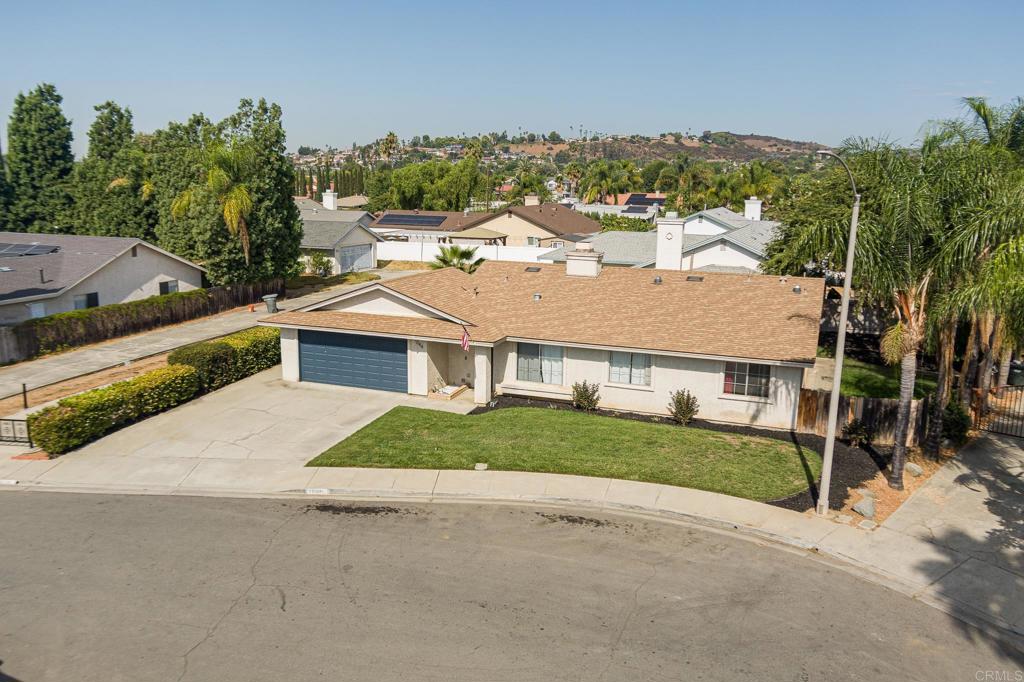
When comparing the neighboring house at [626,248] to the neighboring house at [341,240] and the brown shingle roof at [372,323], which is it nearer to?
the brown shingle roof at [372,323]

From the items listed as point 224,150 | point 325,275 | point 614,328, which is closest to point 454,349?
point 614,328

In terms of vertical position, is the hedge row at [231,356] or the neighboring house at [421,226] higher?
the neighboring house at [421,226]

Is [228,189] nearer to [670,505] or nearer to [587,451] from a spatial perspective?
[587,451]

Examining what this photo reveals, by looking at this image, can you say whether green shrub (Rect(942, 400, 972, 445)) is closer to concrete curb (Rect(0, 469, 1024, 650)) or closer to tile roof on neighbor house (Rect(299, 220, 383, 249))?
concrete curb (Rect(0, 469, 1024, 650))

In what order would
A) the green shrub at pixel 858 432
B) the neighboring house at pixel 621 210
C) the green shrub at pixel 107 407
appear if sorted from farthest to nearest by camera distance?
the neighboring house at pixel 621 210
the green shrub at pixel 858 432
the green shrub at pixel 107 407

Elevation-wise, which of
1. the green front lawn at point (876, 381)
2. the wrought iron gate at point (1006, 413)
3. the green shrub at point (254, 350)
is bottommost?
the green front lawn at point (876, 381)

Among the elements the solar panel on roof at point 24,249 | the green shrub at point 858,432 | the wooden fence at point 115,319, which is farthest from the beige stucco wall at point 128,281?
the green shrub at point 858,432

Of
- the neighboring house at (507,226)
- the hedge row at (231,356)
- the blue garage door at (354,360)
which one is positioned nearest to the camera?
the hedge row at (231,356)

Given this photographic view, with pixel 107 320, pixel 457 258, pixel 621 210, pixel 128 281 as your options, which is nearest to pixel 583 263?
pixel 457 258
